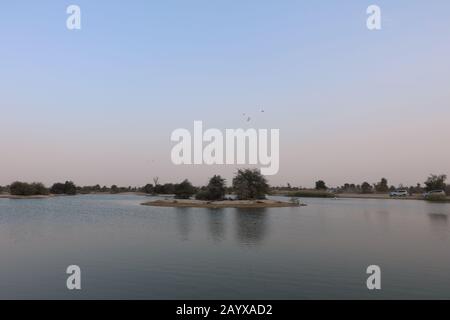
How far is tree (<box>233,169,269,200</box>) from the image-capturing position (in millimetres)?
121062

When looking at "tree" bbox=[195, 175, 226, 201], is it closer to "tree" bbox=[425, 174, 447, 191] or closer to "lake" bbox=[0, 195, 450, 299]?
"lake" bbox=[0, 195, 450, 299]

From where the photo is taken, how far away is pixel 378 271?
24.0 meters

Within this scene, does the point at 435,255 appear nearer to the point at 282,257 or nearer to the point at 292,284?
the point at 282,257

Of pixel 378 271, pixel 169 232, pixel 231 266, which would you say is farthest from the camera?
pixel 169 232

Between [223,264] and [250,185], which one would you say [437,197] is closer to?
[250,185]

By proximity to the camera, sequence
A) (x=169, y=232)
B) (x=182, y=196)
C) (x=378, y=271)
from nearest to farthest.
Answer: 1. (x=378, y=271)
2. (x=169, y=232)
3. (x=182, y=196)

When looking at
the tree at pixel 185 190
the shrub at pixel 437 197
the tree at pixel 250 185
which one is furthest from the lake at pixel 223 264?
the shrub at pixel 437 197

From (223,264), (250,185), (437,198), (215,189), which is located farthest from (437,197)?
(223,264)

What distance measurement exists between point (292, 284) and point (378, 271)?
661 centimetres

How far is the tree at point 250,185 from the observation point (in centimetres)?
12106

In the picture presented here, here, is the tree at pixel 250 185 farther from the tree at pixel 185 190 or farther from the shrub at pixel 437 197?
the shrub at pixel 437 197

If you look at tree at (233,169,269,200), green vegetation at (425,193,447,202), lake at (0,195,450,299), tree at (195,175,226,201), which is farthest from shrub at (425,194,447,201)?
lake at (0,195,450,299)

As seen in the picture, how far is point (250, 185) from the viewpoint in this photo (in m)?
122
